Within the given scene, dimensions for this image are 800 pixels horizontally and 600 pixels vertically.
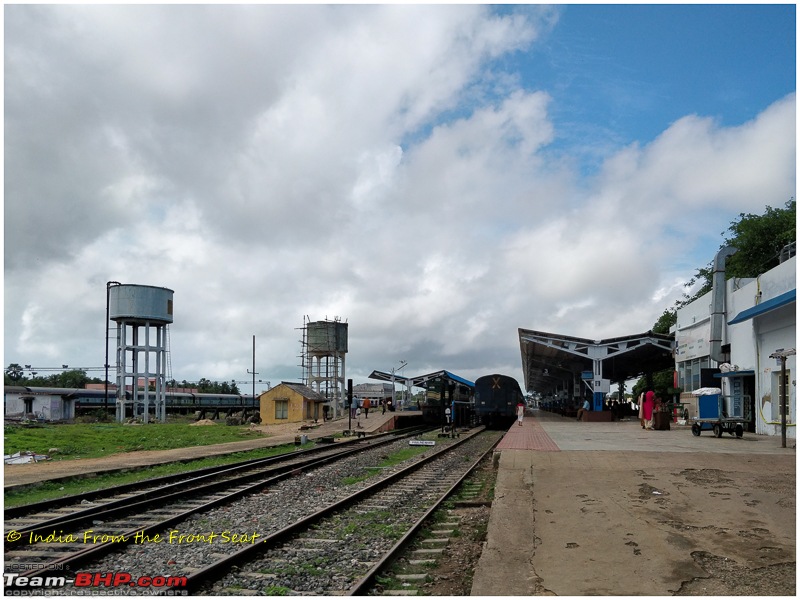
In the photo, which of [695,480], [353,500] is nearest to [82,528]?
[353,500]

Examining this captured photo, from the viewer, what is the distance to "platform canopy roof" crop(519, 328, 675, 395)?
33312 millimetres

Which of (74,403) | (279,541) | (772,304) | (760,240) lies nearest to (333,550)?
(279,541)

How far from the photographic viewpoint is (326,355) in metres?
51.8

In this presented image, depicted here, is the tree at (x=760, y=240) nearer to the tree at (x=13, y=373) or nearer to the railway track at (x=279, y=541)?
the railway track at (x=279, y=541)

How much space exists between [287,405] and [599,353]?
20.0m

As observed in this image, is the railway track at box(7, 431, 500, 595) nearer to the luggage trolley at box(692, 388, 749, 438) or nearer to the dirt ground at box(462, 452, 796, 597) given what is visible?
the dirt ground at box(462, 452, 796, 597)

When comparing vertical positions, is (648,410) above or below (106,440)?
above

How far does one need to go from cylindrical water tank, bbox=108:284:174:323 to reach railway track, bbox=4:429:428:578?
1179 inches

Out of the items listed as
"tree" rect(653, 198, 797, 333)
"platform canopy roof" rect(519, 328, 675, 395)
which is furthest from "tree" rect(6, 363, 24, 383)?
"tree" rect(653, 198, 797, 333)

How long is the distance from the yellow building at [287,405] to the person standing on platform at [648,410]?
75.0ft

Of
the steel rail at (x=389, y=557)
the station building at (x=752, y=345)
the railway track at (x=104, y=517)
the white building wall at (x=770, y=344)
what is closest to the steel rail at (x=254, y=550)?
the steel rail at (x=389, y=557)

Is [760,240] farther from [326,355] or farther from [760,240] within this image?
[326,355]

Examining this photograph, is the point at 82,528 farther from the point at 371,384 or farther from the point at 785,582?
the point at 371,384

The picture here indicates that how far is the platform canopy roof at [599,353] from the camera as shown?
33.3m
